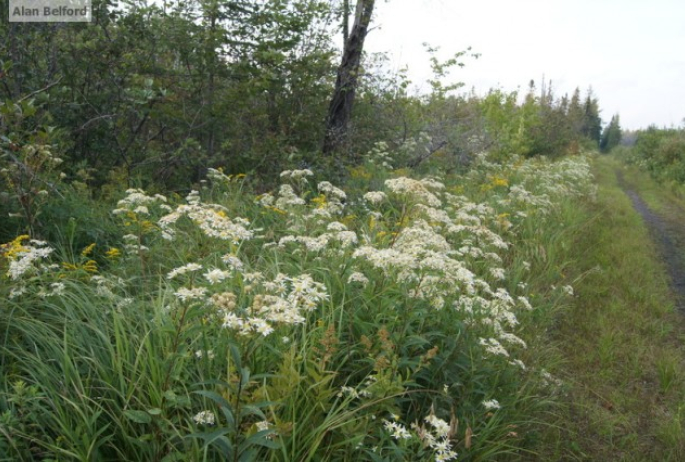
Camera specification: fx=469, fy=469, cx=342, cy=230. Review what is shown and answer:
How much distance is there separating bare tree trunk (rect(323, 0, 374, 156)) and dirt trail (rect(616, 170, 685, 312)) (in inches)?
210

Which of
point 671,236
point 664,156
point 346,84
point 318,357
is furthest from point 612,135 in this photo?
point 318,357

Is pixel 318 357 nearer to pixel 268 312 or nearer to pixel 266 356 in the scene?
pixel 266 356

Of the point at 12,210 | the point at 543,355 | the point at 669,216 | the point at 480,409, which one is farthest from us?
the point at 669,216

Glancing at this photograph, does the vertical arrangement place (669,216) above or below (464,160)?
below

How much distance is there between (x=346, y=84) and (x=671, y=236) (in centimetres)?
674

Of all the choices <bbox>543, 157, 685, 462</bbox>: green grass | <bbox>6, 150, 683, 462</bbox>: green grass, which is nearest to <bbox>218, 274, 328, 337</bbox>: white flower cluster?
<bbox>6, 150, 683, 462</bbox>: green grass

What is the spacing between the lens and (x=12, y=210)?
402 cm

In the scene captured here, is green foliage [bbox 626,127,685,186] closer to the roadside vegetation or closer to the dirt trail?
the dirt trail

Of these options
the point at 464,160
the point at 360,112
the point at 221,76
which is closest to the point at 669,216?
the point at 464,160

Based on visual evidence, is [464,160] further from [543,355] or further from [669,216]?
[543,355]

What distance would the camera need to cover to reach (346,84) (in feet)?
26.4

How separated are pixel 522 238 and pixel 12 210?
18.3 feet

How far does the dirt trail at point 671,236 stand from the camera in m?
6.32

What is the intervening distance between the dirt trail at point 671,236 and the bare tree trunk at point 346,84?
17.5ft
